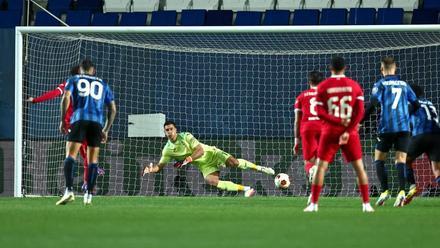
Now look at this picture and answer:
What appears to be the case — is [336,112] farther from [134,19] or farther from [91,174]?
[134,19]

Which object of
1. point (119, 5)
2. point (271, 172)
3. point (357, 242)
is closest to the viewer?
point (357, 242)

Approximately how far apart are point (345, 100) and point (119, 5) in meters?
12.8

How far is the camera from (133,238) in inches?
275

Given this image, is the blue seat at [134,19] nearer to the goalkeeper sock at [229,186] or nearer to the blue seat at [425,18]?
the goalkeeper sock at [229,186]

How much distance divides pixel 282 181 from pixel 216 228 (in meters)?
8.51

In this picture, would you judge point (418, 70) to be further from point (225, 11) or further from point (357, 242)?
point (357, 242)

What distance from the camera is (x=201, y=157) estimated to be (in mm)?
17109

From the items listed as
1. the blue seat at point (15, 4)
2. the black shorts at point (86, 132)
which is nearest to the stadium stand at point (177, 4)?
the blue seat at point (15, 4)

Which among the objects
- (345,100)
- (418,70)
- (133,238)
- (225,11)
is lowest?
(133,238)

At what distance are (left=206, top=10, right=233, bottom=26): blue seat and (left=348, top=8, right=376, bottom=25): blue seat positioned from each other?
2451mm

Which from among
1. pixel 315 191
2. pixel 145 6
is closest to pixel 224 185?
pixel 145 6

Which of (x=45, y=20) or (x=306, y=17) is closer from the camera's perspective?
(x=306, y=17)

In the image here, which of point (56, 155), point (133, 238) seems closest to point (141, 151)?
point (56, 155)

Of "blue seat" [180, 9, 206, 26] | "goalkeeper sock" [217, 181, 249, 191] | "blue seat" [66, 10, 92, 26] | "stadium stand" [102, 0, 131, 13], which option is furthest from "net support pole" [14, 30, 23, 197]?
"stadium stand" [102, 0, 131, 13]
